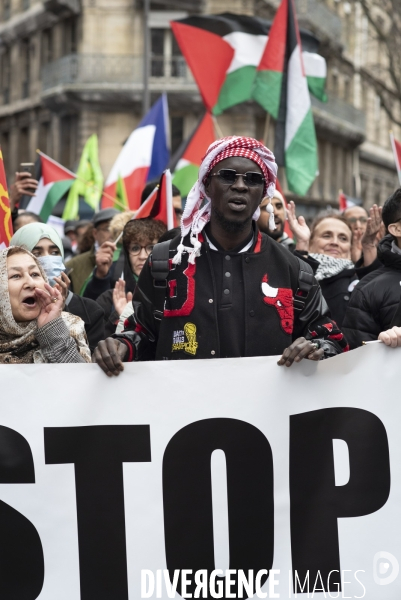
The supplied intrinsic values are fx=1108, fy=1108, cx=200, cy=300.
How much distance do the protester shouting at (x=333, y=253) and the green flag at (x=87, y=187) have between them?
5.43 m

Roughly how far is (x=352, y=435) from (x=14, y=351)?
1.38 metres

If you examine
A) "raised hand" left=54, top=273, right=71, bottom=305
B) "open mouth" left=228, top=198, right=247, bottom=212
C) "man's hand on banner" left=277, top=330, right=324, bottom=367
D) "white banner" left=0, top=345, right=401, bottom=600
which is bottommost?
"white banner" left=0, top=345, right=401, bottom=600

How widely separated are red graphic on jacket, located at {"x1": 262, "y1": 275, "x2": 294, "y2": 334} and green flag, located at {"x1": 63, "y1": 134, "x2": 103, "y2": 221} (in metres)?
8.09

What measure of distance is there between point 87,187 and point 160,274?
31.9 ft

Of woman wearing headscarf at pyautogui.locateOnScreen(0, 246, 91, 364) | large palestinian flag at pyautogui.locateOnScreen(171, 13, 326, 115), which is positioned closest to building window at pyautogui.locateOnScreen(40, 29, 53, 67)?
large palestinian flag at pyautogui.locateOnScreen(171, 13, 326, 115)

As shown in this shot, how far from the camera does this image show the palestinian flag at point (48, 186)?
462 inches

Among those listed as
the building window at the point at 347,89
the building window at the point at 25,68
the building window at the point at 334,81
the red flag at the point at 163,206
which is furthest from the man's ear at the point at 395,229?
the building window at the point at 347,89

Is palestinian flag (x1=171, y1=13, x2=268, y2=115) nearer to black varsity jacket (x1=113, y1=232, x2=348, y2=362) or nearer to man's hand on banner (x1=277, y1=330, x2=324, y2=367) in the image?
black varsity jacket (x1=113, y1=232, x2=348, y2=362)

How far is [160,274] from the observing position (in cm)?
399

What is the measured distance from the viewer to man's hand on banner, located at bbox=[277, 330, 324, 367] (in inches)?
152

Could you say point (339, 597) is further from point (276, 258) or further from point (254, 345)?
point (276, 258)

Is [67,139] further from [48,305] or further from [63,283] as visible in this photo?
[48,305]

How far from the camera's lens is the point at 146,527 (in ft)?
13.0

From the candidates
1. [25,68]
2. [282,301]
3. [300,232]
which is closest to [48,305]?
[282,301]
